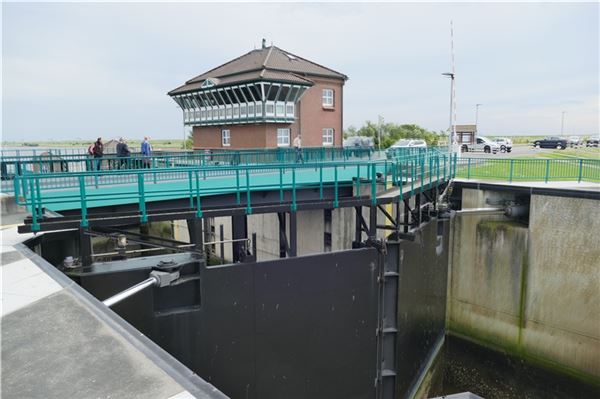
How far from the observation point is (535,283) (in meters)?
14.1

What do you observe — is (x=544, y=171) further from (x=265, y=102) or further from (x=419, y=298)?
(x=265, y=102)

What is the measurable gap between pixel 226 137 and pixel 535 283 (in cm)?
2507

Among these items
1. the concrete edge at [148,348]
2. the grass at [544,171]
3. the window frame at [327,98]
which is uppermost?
the window frame at [327,98]

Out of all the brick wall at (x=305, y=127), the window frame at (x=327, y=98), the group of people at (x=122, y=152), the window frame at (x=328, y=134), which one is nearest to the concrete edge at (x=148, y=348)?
the group of people at (x=122, y=152)

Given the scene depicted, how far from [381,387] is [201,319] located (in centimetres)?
607

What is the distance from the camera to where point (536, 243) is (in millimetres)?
14141

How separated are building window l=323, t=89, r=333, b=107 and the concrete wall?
20028mm

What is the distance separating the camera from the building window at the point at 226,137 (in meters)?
33.4

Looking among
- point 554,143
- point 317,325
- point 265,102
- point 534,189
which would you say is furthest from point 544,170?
point 554,143

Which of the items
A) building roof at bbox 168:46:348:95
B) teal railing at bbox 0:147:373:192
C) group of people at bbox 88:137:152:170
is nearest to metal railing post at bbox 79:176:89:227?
teal railing at bbox 0:147:373:192

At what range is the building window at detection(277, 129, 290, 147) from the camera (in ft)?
103

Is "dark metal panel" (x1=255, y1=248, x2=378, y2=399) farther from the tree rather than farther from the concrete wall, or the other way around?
the tree

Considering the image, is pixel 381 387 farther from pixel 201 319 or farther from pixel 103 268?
pixel 103 268

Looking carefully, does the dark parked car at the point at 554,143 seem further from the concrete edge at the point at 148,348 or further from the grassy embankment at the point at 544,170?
the concrete edge at the point at 148,348
